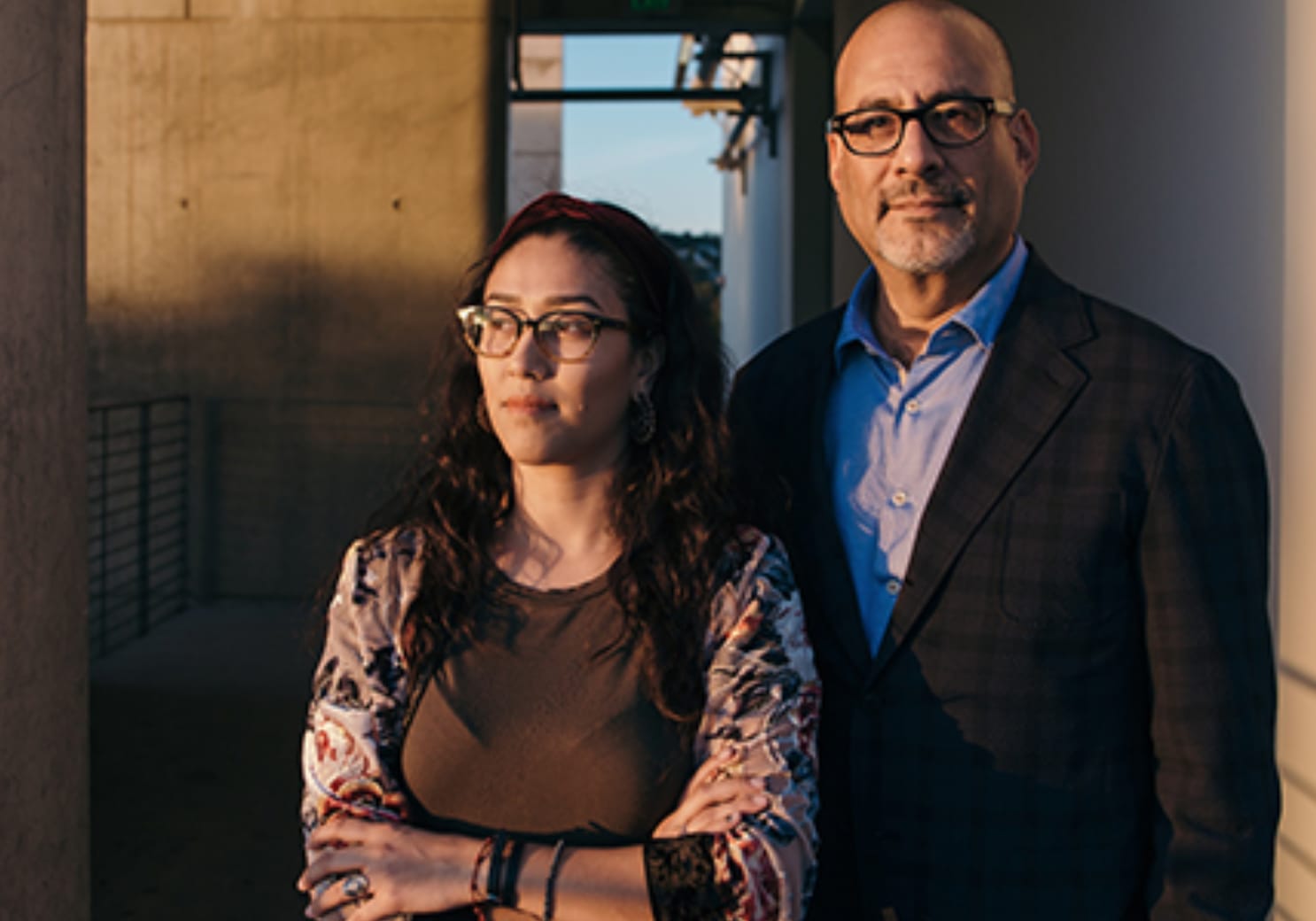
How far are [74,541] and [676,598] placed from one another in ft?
5.38

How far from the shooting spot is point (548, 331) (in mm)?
1732

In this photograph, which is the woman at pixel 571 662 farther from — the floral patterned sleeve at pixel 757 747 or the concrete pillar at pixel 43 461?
the concrete pillar at pixel 43 461

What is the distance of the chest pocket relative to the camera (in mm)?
1780

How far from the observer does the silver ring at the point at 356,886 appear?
5.17ft

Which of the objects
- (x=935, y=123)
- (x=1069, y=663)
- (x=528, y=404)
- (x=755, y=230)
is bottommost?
(x=1069, y=663)

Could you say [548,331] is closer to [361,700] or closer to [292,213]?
[361,700]

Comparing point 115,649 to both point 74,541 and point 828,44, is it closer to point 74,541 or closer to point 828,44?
point 74,541

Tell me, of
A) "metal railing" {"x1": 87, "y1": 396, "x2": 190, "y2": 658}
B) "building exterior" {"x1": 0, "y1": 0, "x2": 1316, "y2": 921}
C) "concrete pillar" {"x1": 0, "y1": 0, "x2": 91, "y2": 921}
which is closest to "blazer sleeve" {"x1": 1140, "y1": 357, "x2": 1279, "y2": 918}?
"building exterior" {"x1": 0, "y1": 0, "x2": 1316, "y2": 921}

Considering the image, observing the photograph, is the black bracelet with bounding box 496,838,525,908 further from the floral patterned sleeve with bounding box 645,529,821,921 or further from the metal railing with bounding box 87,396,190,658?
the metal railing with bounding box 87,396,190,658

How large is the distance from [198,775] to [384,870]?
154 inches

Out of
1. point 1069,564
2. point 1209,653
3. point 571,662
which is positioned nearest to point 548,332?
point 571,662

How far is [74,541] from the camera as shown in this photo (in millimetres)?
2791

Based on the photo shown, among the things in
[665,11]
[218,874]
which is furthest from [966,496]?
[665,11]

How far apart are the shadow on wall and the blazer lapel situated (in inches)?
273
